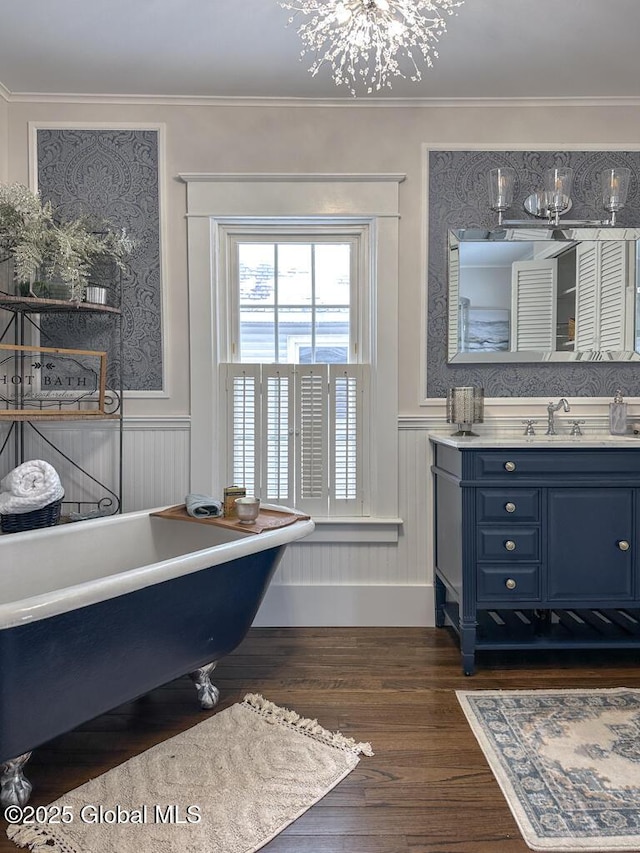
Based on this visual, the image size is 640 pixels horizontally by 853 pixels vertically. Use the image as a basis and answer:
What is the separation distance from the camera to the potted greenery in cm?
238

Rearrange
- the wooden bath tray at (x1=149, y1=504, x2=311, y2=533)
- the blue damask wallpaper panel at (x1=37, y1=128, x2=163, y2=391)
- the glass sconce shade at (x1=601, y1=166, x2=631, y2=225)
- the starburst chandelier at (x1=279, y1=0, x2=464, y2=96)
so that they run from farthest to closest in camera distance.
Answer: the blue damask wallpaper panel at (x1=37, y1=128, x2=163, y2=391) < the glass sconce shade at (x1=601, y1=166, x2=631, y2=225) < the wooden bath tray at (x1=149, y1=504, x2=311, y2=533) < the starburst chandelier at (x1=279, y1=0, x2=464, y2=96)

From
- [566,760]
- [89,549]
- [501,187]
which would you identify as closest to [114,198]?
[89,549]

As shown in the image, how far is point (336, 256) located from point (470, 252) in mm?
658

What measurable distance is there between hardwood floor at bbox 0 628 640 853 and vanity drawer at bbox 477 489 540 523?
66 cm

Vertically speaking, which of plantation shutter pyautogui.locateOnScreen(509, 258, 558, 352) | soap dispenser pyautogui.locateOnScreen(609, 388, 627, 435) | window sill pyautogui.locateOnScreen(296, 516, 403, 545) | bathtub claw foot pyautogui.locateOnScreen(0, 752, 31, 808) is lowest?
bathtub claw foot pyautogui.locateOnScreen(0, 752, 31, 808)

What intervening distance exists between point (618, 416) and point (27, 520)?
8.84 ft

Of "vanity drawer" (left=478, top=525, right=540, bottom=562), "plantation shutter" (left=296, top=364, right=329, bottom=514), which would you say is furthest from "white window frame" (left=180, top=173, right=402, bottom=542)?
"vanity drawer" (left=478, top=525, right=540, bottom=562)

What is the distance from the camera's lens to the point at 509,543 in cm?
233

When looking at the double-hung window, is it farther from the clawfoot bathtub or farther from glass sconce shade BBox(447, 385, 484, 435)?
the clawfoot bathtub

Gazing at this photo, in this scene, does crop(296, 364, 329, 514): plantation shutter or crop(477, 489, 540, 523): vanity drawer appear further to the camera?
crop(296, 364, 329, 514): plantation shutter

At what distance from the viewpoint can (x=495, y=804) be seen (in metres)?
1.62

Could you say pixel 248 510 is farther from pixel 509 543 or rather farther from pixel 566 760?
pixel 566 760

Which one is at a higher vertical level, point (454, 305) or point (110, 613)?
point (454, 305)

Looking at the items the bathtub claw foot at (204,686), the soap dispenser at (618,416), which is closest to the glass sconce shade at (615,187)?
the soap dispenser at (618,416)
